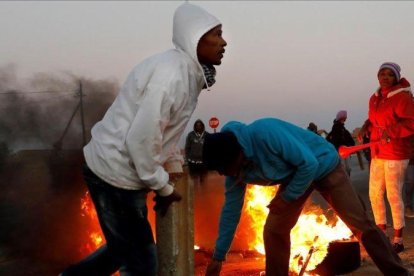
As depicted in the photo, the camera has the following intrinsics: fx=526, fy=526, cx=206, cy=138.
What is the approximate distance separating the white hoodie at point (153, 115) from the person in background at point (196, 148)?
28.8ft

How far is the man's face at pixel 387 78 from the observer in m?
6.15

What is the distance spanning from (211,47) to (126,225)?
1.16m

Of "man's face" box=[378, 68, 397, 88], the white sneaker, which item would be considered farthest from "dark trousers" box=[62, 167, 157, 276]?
the white sneaker

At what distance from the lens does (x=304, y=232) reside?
588 cm

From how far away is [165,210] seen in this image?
10.4 feet

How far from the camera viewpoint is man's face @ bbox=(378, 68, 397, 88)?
6148mm

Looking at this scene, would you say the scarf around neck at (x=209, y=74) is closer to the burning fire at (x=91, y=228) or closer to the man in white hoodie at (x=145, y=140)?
the man in white hoodie at (x=145, y=140)

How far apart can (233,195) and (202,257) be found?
2.12 meters

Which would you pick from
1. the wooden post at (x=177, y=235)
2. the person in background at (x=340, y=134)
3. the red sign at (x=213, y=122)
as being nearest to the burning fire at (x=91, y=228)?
the wooden post at (x=177, y=235)

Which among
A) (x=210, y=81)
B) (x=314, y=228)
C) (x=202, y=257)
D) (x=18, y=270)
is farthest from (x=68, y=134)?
(x=210, y=81)

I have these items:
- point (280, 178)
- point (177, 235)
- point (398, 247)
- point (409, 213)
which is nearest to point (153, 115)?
point (177, 235)

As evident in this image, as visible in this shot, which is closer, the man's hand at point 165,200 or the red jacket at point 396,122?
the man's hand at point 165,200

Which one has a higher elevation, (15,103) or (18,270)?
(15,103)

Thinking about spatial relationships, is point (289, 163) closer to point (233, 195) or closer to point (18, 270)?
point (233, 195)
